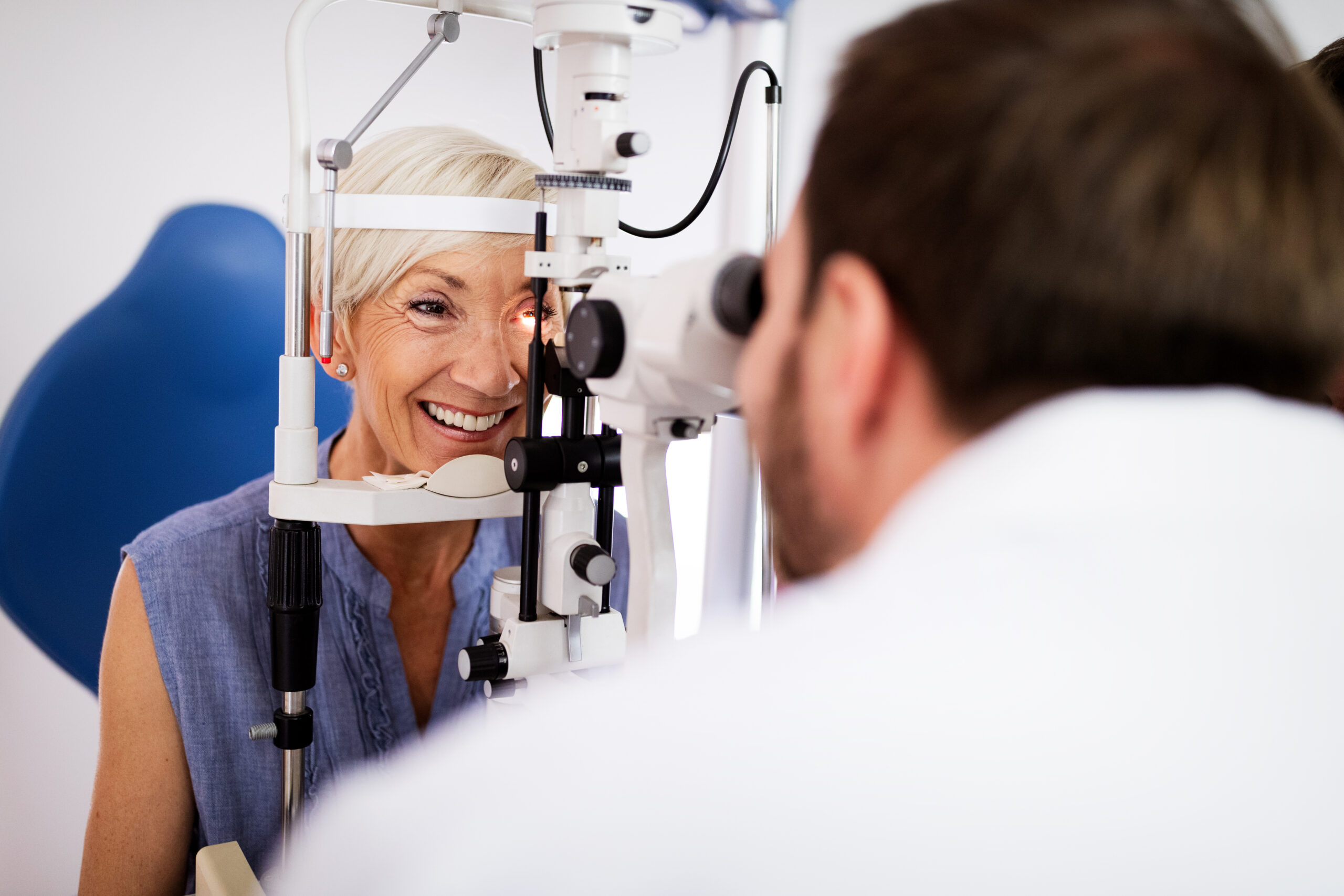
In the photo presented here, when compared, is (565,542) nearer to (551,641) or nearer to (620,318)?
(551,641)

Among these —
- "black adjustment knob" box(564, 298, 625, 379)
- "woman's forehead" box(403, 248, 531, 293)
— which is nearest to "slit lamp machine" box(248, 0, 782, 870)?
"black adjustment knob" box(564, 298, 625, 379)

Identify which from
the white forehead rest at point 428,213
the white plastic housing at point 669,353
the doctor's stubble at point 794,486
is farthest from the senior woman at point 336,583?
the doctor's stubble at point 794,486

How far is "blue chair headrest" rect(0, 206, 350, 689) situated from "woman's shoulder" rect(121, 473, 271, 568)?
0.23m

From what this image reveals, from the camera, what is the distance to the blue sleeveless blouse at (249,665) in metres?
1.29

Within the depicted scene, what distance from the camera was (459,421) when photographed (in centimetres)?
138

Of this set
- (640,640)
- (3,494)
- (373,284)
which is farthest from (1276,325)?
(3,494)

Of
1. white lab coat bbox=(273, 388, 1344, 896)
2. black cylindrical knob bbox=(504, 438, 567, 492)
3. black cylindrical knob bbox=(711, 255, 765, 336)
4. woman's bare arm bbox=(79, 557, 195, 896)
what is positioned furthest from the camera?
woman's bare arm bbox=(79, 557, 195, 896)

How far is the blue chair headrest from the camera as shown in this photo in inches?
59.2

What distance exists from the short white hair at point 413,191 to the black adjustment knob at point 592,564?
490mm

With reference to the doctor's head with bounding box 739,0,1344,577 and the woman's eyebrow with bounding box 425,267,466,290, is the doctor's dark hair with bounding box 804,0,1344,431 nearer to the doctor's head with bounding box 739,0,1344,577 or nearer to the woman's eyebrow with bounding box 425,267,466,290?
the doctor's head with bounding box 739,0,1344,577

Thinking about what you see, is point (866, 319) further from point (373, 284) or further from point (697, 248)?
point (697, 248)

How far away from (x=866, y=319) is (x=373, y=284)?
1.01 m

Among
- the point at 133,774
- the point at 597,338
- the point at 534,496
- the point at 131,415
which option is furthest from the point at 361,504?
the point at 131,415

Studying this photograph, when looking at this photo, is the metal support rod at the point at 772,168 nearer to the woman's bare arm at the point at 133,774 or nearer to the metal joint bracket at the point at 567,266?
the metal joint bracket at the point at 567,266
